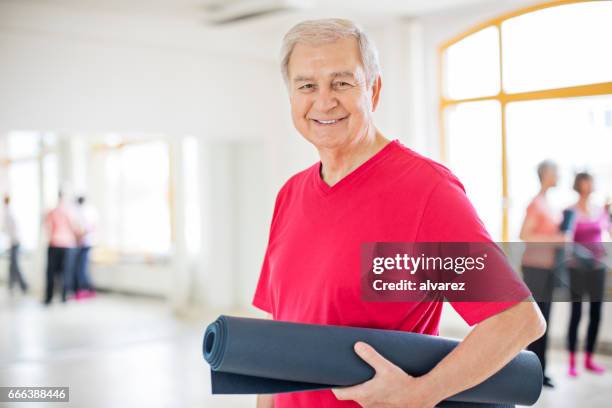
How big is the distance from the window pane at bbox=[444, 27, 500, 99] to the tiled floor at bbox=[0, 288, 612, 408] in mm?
2588

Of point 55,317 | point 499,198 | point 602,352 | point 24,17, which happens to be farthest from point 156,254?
point 602,352

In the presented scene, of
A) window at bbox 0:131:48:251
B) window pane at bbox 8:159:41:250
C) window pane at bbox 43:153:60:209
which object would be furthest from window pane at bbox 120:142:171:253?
window pane at bbox 8:159:41:250

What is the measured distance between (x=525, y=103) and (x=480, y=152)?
0.66m

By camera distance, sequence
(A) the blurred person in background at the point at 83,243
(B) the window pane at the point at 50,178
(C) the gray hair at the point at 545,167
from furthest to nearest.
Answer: (B) the window pane at the point at 50,178, (A) the blurred person in background at the point at 83,243, (C) the gray hair at the point at 545,167

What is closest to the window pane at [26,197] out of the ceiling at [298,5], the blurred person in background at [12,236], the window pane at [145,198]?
the blurred person in background at [12,236]

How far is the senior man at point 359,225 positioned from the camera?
0.94m

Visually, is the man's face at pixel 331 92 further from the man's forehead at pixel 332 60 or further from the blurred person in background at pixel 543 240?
the blurred person in background at pixel 543 240

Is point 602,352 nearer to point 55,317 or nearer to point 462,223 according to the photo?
point 462,223

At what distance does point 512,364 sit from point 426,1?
5459 mm

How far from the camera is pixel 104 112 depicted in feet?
20.7

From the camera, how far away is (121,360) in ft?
18.5

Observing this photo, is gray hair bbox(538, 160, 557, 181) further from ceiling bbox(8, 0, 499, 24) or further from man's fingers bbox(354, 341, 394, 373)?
man's fingers bbox(354, 341, 394, 373)

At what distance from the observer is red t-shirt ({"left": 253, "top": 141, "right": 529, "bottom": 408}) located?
98 centimetres

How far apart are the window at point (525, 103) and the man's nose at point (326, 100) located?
494cm
